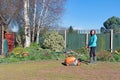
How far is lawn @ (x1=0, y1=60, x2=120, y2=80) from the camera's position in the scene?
12836 mm

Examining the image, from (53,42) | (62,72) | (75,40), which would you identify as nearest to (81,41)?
(75,40)

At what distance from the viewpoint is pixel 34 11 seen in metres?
29.1

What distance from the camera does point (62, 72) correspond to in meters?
14.2

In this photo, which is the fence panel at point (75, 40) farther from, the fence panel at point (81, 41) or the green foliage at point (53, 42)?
the green foliage at point (53, 42)

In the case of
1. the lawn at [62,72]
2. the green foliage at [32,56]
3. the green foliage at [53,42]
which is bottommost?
the lawn at [62,72]

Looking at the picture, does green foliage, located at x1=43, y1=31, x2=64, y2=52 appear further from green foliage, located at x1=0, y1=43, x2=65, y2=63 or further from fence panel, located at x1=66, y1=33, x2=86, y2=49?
green foliage, located at x1=0, y1=43, x2=65, y2=63

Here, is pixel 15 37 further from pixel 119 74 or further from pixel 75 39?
pixel 119 74

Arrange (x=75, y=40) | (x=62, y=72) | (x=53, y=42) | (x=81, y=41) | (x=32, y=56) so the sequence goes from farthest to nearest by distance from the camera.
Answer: (x=75, y=40) < (x=81, y=41) < (x=53, y=42) < (x=32, y=56) < (x=62, y=72)

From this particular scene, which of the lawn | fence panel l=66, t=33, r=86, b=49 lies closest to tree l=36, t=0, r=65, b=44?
fence panel l=66, t=33, r=86, b=49

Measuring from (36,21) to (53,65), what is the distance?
14.1 m

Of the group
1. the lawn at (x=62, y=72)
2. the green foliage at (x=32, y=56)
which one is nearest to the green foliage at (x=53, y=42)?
the green foliage at (x=32, y=56)

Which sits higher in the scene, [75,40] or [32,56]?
[75,40]

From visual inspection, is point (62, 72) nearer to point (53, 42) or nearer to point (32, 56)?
point (32, 56)

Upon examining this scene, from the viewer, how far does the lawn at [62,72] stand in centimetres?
1284
